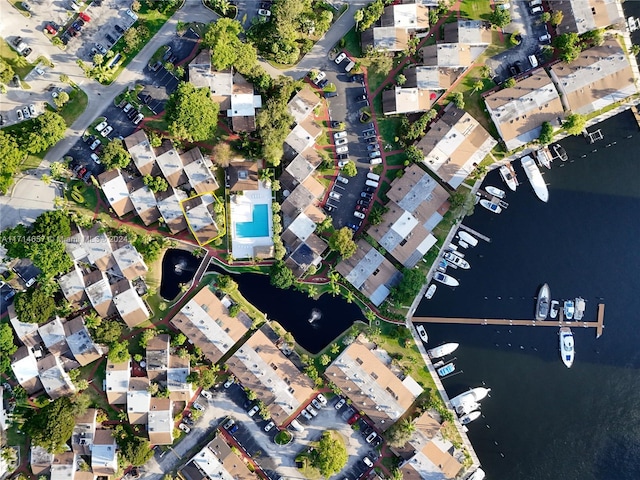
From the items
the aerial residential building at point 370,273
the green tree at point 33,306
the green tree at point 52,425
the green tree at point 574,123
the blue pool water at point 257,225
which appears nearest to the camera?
the green tree at point 52,425

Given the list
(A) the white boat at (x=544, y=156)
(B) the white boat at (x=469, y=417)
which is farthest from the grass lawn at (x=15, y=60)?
(B) the white boat at (x=469, y=417)

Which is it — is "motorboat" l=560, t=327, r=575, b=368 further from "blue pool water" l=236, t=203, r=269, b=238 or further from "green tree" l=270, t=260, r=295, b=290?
"blue pool water" l=236, t=203, r=269, b=238

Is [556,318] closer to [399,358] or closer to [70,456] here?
[399,358]

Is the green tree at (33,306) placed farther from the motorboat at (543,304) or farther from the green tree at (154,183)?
the motorboat at (543,304)

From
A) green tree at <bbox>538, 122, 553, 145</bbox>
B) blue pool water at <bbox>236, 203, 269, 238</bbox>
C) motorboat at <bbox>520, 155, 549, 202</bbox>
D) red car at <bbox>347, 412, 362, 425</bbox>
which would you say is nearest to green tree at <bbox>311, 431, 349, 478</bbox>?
red car at <bbox>347, 412, 362, 425</bbox>

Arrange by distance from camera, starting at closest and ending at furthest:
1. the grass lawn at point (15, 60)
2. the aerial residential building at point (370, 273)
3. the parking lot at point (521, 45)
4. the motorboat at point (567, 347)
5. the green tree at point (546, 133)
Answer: the green tree at point (546, 133) < the aerial residential building at point (370, 273) < the grass lawn at point (15, 60) < the parking lot at point (521, 45) < the motorboat at point (567, 347)

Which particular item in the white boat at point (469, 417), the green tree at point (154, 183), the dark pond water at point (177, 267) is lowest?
the white boat at point (469, 417)

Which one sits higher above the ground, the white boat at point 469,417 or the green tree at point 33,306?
the green tree at point 33,306
